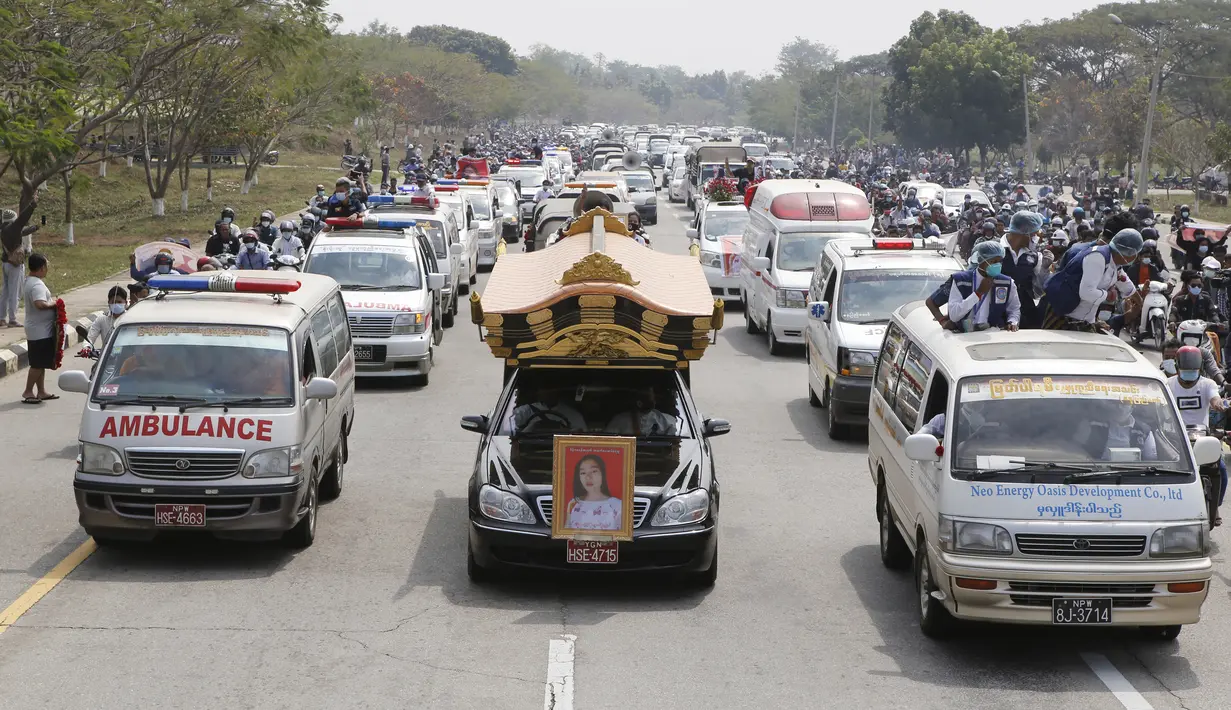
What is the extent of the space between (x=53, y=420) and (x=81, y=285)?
1370cm

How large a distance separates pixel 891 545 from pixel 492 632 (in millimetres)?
3209

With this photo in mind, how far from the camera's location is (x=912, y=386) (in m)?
10.7

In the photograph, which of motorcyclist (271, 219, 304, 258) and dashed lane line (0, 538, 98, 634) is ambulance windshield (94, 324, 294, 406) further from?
motorcyclist (271, 219, 304, 258)

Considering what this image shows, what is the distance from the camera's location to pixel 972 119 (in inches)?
3236

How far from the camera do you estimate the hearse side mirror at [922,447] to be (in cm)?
903

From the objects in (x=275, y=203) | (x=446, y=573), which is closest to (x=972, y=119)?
(x=275, y=203)

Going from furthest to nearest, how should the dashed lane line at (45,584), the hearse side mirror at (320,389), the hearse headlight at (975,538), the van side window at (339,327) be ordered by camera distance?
the van side window at (339,327)
the hearse side mirror at (320,389)
the dashed lane line at (45,584)
the hearse headlight at (975,538)

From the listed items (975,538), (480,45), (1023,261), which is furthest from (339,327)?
(480,45)

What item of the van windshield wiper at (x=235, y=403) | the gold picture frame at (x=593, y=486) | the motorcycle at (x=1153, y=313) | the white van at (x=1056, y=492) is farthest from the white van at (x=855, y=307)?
the van windshield wiper at (x=235, y=403)

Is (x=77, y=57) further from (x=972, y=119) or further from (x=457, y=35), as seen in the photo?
(x=457, y=35)

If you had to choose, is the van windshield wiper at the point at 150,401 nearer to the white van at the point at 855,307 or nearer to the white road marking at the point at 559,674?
the white road marking at the point at 559,674

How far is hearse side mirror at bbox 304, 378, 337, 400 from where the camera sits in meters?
11.1

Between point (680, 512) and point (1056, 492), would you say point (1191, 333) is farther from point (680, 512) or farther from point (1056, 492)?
point (680, 512)

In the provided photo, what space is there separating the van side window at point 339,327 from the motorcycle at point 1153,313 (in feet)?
33.9
